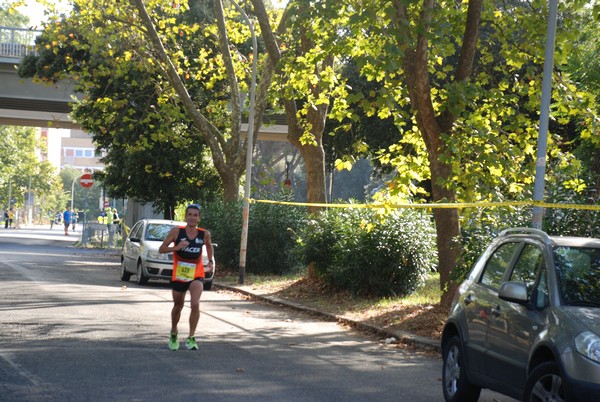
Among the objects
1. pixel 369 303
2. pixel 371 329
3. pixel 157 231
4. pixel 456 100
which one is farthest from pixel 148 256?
pixel 456 100

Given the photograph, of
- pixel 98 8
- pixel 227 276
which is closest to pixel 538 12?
pixel 227 276

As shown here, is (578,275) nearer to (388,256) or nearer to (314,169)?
(388,256)

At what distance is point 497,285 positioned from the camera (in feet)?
29.4

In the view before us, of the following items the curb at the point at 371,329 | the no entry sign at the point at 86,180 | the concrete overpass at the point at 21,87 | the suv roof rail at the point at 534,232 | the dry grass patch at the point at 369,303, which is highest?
the concrete overpass at the point at 21,87

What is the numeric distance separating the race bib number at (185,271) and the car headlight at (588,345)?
6.29 m

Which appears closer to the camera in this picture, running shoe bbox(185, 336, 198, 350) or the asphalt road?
the asphalt road

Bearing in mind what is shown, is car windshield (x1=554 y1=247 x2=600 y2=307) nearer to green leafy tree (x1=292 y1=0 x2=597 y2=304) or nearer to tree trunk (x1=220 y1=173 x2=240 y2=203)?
green leafy tree (x1=292 y1=0 x2=597 y2=304)

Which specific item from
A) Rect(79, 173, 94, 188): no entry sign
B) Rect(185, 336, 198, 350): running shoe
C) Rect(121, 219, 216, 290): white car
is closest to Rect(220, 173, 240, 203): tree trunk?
Rect(121, 219, 216, 290): white car

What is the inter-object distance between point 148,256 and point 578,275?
1751 centimetres

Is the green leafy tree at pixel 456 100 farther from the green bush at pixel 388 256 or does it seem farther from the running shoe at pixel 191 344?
the running shoe at pixel 191 344

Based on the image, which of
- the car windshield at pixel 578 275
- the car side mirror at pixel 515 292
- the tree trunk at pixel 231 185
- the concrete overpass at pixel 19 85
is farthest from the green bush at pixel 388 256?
the concrete overpass at pixel 19 85

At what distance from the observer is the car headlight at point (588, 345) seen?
22.9 feet

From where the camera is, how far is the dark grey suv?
712 centimetres

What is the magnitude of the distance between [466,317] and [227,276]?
63.3 ft
